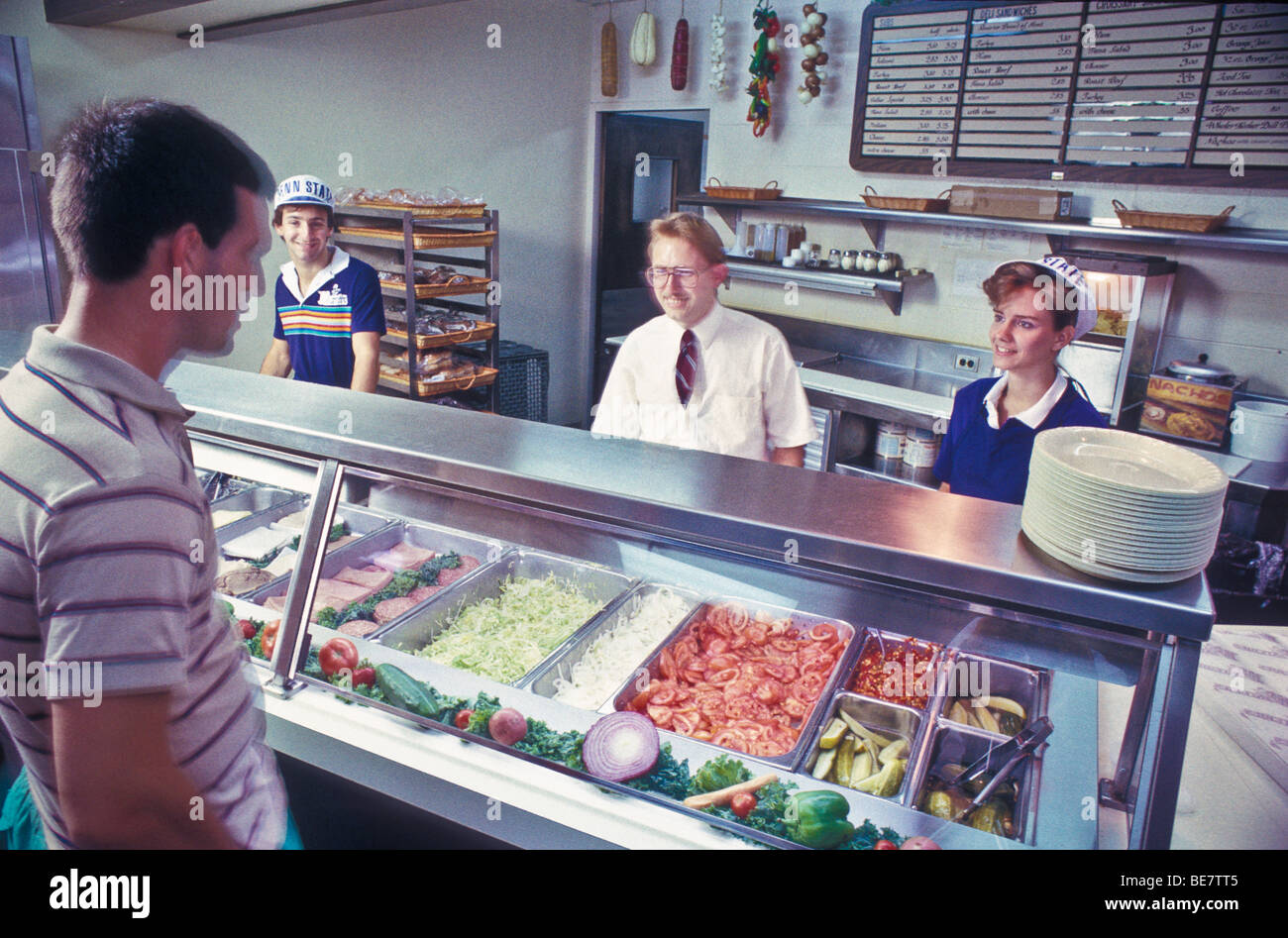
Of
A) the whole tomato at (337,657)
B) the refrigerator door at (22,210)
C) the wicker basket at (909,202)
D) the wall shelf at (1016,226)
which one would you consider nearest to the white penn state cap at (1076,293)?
the wall shelf at (1016,226)

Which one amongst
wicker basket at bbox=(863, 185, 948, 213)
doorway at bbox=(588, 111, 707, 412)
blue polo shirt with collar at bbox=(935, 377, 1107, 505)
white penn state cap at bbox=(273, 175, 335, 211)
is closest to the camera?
blue polo shirt with collar at bbox=(935, 377, 1107, 505)

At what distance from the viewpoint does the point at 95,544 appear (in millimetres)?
955

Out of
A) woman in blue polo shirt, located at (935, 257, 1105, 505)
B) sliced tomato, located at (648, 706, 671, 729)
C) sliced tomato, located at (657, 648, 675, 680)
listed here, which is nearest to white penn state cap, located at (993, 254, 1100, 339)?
woman in blue polo shirt, located at (935, 257, 1105, 505)

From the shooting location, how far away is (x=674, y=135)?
7.37 m

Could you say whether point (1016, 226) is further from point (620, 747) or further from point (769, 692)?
point (620, 747)

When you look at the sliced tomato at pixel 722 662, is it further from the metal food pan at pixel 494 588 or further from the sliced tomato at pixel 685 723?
the metal food pan at pixel 494 588

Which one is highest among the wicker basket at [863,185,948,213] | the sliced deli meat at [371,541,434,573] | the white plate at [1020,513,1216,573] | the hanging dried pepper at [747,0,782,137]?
the hanging dried pepper at [747,0,782,137]

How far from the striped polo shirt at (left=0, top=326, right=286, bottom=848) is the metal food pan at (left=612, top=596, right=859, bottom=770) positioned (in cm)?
95

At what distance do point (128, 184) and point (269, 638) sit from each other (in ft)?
4.00

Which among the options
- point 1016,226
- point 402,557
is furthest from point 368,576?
point 1016,226

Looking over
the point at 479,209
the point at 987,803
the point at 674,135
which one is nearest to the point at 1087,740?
the point at 987,803

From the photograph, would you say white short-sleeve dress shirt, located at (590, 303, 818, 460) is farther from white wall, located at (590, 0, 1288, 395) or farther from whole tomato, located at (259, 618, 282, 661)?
white wall, located at (590, 0, 1288, 395)

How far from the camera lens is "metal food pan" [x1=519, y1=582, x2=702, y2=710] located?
1920 millimetres

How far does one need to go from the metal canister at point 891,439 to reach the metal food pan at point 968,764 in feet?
10.2
